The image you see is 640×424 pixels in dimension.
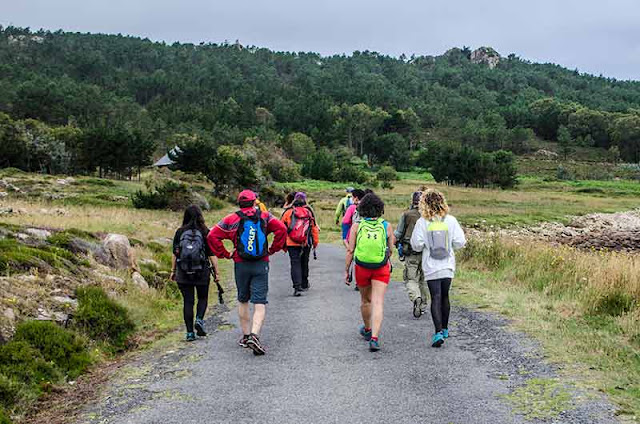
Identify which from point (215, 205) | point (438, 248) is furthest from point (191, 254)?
point (215, 205)

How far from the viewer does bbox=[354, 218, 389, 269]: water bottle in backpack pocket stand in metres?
8.07

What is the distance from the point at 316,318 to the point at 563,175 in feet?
334

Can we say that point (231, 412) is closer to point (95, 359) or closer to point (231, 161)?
point (95, 359)

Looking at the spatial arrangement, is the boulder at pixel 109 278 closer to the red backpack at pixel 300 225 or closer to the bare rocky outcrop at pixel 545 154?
the red backpack at pixel 300 225

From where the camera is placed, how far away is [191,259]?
8672mm

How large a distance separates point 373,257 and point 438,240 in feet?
3.06

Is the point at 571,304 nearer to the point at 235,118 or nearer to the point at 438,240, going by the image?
the point at 438,240

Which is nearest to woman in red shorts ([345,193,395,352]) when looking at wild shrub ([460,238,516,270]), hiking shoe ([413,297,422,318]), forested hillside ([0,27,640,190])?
hiking shoe ([413,297,422,318])

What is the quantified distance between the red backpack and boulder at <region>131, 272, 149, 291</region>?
3177 millimetres

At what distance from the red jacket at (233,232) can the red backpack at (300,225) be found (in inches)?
178

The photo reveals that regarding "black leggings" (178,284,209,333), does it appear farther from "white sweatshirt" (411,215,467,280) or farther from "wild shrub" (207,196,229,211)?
"wild shrub" (207,196,229,211)

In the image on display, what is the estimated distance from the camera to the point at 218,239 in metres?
8.47

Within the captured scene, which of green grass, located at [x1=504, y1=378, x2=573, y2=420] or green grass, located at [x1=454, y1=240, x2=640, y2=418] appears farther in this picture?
green grass, located at [x1=454, y1=240, x2=640, y2=418]

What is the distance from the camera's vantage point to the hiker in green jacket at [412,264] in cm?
1027
